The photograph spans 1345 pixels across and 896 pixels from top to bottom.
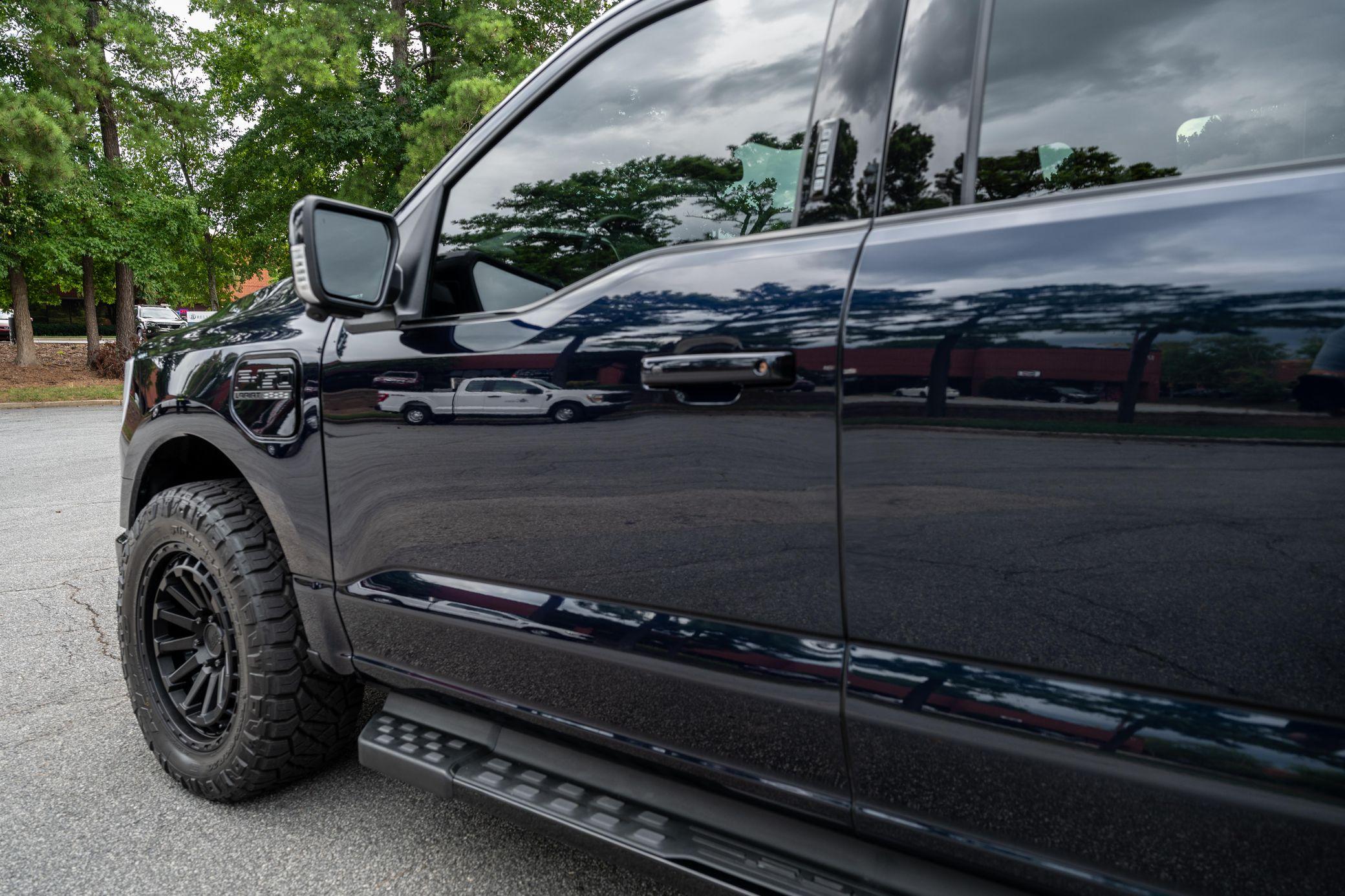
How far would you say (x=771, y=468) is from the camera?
1.32m

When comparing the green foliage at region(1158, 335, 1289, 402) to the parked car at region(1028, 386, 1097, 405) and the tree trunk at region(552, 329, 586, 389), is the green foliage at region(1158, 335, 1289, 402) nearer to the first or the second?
the parked car at region(1028, 386, 1097, 405)

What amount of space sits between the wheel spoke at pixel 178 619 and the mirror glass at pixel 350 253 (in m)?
1.21

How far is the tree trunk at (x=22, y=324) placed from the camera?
1820cm

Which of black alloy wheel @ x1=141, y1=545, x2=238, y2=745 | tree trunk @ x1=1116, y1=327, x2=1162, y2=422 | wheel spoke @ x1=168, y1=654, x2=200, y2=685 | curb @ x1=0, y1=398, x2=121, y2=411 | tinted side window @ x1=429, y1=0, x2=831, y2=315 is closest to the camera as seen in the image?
tree trunk @ x1=1116, y1=327, x2=1162, y2=422

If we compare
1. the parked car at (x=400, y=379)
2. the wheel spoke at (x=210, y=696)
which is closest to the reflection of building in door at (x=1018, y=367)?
the parked car at (x=400, y=379)

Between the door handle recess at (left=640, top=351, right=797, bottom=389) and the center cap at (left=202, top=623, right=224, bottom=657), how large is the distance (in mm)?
1626

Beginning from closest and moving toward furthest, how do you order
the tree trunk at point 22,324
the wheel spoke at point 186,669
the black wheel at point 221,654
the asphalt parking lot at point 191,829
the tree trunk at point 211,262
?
the asphalt parking lot at point 191,829, the black wheel at point 221,654, the wheel spoke at point 186,669, the tree trunk at point 22,324, the tree trunk at point 211,262

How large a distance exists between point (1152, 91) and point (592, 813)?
1.54 metres

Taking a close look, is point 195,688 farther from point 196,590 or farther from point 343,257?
point 343,257

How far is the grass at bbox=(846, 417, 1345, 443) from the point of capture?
0.94m

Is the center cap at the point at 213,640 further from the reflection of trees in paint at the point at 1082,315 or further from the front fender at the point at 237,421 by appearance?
the reflection of trees in paint at the point at 1082,315

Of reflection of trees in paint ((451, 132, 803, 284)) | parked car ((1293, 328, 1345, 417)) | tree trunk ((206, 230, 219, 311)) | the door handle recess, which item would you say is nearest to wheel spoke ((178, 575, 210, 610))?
reflection of trees in paint ((451, 132, 803, 284))

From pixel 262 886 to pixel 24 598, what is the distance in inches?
120

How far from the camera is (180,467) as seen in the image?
272 centimetres
